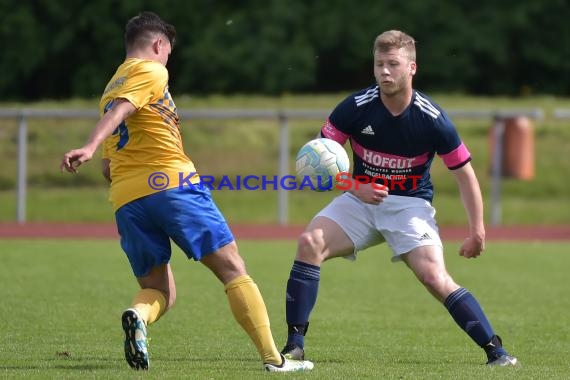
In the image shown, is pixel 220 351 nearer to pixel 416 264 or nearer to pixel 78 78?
pixel 416 264

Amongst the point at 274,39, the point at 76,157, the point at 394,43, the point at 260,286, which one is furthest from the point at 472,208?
the point at 274,39

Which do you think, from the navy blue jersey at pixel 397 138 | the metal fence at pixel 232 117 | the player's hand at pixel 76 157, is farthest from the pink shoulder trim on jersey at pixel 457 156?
the metal fence at pixel 232 117

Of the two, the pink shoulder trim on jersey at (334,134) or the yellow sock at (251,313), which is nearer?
the yellow sock at (251,313)

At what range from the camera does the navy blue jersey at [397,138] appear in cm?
672

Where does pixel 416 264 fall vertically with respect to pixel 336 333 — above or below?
above

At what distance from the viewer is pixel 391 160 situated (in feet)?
22.5

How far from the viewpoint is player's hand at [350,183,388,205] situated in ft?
21.9

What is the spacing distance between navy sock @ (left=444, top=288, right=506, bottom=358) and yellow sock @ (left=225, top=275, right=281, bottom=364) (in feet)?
3.96

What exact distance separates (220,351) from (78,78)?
91.2ft

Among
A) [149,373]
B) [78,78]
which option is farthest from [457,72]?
[149,373]

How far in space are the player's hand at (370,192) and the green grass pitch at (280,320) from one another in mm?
998

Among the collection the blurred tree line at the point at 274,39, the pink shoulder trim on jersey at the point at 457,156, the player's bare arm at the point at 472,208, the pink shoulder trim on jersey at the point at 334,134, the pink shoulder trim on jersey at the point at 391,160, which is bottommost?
the blurred tree line at the point at 274,39

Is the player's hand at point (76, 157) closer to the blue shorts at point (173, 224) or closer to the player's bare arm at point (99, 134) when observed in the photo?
the player's bare arm at point (99, 134)

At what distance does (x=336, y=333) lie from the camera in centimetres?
812
